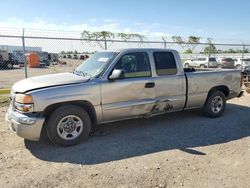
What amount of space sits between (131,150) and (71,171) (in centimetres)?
121

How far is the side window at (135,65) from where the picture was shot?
547 centimetres

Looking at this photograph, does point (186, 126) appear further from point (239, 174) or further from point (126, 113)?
point (239, 174)

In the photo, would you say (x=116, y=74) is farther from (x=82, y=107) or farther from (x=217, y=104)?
(x=217, y=104)

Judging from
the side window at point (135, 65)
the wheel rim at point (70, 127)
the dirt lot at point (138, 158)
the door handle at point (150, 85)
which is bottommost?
the dirt lot at point (138, 158)

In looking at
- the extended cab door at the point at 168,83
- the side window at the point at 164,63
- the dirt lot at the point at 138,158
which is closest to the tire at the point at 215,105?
the dirt lot at the point at 138,158

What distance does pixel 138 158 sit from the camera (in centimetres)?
448

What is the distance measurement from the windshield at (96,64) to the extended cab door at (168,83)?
1051 mm

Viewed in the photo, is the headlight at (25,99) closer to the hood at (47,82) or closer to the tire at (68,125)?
the hood at (47,82)

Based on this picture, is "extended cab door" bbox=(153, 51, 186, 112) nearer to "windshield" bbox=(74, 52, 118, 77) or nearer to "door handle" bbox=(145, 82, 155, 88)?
"door handle" bbox=(145, 82, 155, 88)

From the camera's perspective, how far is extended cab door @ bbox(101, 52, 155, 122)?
5223mm

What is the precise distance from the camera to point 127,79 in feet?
17.7

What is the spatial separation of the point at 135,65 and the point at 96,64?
0.82 m

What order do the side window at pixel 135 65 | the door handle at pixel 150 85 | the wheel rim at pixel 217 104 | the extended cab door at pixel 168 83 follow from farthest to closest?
1. the wheel rim at pixel 217 104
2. the extended cab door at pixel 168 83
3. the door handle at pixel 150 85
4. the side window at pixel 135 65

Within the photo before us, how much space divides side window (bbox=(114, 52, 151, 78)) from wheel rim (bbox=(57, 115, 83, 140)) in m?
1.31
